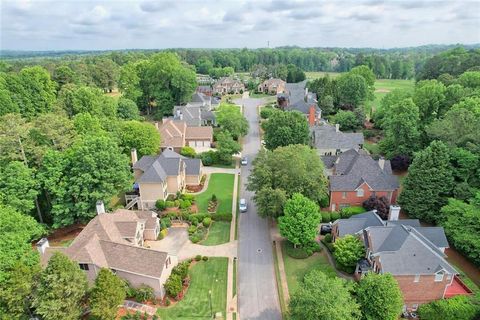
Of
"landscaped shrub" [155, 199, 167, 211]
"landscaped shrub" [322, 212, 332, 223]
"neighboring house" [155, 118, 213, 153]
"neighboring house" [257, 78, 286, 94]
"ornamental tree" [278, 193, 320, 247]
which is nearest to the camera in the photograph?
"ornamental tree" [278, 193, 320, 247]

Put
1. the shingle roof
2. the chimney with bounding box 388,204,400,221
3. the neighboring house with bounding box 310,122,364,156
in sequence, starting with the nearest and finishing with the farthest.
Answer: the shingle roof → the chimney with bounding box 388,204,400,221 → the neighboring house with bounding box 310,122,364,156

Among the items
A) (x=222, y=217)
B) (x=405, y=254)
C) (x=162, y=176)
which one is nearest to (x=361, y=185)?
(x=405, y=254)

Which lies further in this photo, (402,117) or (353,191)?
(402,117)

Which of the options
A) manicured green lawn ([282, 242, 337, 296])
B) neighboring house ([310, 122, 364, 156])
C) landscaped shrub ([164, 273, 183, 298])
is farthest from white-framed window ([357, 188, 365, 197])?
landscaped shrub ([164, 273, 183, 298])

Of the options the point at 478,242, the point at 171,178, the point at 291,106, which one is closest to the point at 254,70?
the point at 291,106

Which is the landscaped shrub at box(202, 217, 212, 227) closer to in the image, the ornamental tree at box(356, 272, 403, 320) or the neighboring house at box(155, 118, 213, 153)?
the ornamental tree at box(356, 272, 403, 320)

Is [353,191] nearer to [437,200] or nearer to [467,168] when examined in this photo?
[437,200]
